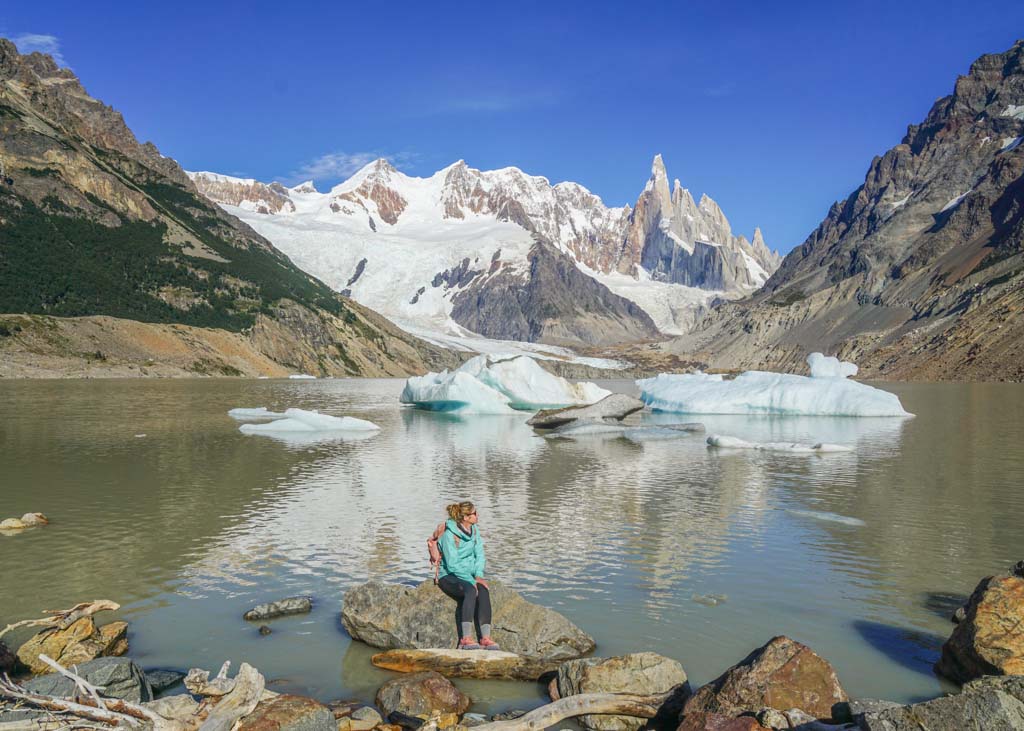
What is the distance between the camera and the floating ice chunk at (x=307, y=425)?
45.8m

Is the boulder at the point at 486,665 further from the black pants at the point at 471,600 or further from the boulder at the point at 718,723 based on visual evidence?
the boulder at the point at 718,723

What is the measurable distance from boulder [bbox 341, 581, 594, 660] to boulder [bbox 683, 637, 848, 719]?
9.47ft

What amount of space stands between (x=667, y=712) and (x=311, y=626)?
6339 mm

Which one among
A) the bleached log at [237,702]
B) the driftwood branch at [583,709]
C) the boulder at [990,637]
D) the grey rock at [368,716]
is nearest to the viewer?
the bleached log at [237,702]

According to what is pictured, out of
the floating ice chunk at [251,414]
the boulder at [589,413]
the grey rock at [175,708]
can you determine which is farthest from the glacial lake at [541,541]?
the floating ice chunk at [251,414]

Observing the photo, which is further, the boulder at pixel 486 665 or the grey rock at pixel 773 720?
the boulder at pixel 486 665

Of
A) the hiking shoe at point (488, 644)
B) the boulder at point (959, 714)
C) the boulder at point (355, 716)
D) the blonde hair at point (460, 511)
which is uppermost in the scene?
the blonde hair at point (460, 511)

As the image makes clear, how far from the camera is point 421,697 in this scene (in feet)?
32.2

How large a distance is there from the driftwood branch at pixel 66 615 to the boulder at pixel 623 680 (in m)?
7.50

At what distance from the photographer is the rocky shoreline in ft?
25.1

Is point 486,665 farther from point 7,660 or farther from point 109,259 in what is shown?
point 109,259

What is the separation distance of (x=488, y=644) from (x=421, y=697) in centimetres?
192

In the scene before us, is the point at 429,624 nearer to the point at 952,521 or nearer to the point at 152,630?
the point at 152,630

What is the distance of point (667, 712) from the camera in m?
9.43
